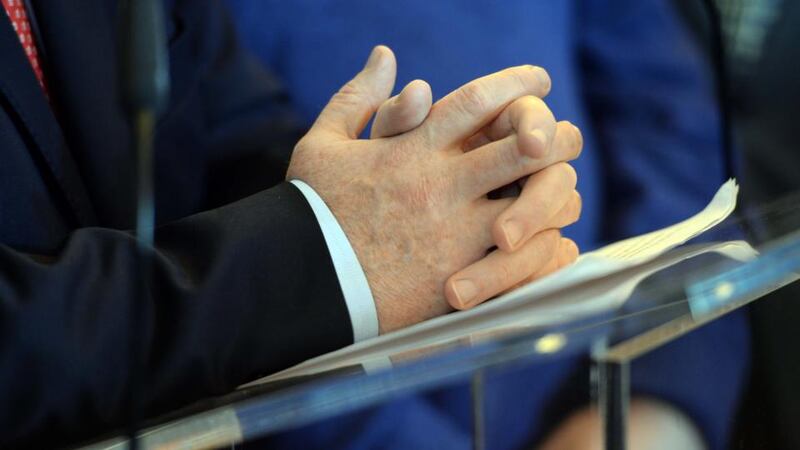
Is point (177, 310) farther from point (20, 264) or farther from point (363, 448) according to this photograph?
point (363, 448)

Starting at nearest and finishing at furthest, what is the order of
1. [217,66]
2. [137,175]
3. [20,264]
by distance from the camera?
[137,175] < [20,264] < [217,66]

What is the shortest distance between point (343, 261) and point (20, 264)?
0.20 meters

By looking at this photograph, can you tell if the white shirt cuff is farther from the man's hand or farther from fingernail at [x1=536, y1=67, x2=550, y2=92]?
fingernail at [x1=536, y1=67, x2=550, y2=92]

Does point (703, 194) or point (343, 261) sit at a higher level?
point (703, 194)

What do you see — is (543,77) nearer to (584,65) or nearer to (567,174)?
(567,174)

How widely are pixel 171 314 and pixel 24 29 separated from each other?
1.26ft

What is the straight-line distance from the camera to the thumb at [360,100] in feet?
2.51

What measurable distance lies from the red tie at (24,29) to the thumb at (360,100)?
26 centimetres

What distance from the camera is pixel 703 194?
1287mm

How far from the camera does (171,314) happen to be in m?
0.61

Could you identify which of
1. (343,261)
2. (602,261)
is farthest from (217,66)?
(602,261)

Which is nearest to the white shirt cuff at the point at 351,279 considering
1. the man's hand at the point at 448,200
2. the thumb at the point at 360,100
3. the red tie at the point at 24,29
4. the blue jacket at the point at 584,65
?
the man's hand at the point at 448,200

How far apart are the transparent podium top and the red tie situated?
514mm

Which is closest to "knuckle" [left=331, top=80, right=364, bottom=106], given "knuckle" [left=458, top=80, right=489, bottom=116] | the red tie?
"knuckle" [left=458, top=80, right=489, bottom=116]
